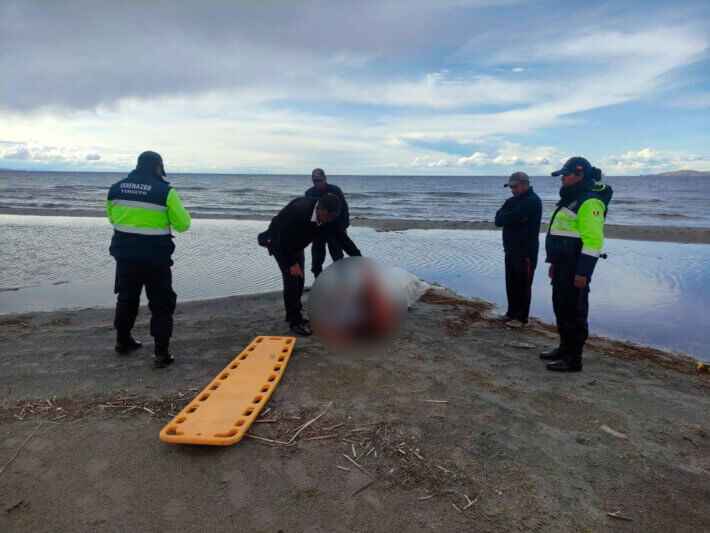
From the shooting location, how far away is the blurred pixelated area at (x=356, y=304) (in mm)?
3281

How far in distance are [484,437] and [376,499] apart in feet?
3.58

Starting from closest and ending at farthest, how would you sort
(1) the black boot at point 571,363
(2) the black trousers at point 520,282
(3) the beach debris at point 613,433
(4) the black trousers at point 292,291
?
(3) the beach debris at point 613,433
(1) the black boot at point 571,363
(4) the black trousers at point 292,291
(2) the black trousers at point 520,282

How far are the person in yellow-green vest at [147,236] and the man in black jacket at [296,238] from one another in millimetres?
1116

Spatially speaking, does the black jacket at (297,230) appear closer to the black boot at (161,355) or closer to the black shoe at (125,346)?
the black boot at (161,355)

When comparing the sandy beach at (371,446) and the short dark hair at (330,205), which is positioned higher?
the short dark hair at (330,205)

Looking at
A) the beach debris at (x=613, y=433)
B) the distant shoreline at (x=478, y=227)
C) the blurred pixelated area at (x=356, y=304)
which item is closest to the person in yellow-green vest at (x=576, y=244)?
the beach debris at (x=613, y=433)

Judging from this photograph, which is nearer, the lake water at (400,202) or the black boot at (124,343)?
the black boot at (124,343)

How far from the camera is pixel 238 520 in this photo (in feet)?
8.66

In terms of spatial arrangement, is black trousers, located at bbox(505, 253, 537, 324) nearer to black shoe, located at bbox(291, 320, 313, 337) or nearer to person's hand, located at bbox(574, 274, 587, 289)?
person's hand, located at bbox(574, 274, 587, 289)

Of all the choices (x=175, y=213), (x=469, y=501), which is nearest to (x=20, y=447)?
(x=175, y=213)

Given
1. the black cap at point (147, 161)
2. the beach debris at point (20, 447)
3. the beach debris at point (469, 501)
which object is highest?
the black cap at point (147, 161)

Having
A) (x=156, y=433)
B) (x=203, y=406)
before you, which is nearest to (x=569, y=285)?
(x=203, y=406)

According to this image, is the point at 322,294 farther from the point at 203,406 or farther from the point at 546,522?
the point at 546,522

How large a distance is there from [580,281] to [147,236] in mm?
4350
